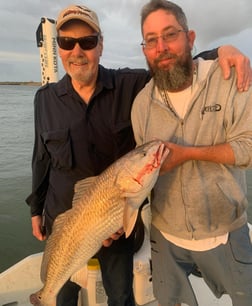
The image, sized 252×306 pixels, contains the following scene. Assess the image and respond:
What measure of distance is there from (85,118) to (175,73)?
0.93 meters

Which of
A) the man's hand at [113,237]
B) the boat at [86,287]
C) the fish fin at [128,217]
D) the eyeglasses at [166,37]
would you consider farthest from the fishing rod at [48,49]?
the fish fin at [128,217]

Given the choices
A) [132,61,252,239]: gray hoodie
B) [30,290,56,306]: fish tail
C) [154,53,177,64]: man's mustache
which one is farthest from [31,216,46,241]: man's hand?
[154,53,177,64]: man's mustache

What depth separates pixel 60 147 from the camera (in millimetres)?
3105

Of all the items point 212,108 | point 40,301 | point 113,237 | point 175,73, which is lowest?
point 40,301

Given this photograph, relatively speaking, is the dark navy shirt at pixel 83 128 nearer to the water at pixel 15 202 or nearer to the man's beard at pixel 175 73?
the man's beard at pixel 175 73

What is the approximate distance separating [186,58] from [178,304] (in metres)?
2.18

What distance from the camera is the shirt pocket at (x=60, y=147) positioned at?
3068 mm

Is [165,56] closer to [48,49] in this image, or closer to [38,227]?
[38,227]

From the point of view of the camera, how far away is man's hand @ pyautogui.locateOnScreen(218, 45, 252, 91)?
243 centimetres

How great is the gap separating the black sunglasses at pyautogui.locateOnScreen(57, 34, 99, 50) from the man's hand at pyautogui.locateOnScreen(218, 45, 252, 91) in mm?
1103

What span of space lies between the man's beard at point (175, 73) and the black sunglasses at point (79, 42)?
2.20 ft

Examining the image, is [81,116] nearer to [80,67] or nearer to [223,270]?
[80,67]

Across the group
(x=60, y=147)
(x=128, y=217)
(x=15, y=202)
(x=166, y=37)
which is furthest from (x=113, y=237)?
(x=15, y=202)

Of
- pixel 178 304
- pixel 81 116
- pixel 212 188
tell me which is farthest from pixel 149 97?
pixel 178 304
